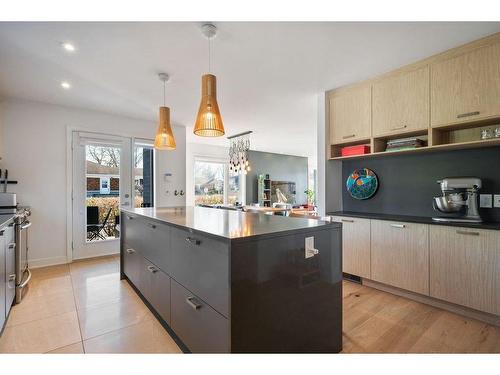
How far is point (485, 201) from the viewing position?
234 centimetres

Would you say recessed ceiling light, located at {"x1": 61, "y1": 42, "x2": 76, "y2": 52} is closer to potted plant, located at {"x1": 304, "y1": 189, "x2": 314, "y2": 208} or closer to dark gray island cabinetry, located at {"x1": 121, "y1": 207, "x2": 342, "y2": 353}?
dark gray island cabinetry, located at {"x1": 121, "y1": 207, "x2": 342, "y2": 353}

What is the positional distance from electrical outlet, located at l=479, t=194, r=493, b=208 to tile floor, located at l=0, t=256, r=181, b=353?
113 inches

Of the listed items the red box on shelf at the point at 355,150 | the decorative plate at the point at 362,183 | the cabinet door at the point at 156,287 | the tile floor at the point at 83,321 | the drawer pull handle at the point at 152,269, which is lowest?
the tile floor at the point at 83,321

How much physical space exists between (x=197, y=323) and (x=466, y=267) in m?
2.17

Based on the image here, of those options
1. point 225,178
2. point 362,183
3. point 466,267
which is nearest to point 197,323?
point 466,267

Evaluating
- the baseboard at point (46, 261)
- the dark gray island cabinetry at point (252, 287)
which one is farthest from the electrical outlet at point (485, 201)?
the baseboard at point (46, 261)

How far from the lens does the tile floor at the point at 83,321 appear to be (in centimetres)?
174

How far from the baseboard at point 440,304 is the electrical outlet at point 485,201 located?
94 centimetres

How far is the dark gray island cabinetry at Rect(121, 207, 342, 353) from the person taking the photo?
1.18 m

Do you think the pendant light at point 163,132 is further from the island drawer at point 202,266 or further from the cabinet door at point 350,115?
the cabinet door at point 350,115

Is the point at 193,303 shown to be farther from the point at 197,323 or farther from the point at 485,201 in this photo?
the point at 485,201

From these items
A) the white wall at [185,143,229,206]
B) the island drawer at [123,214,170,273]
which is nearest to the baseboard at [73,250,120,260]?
the island drawer at [123,214,170,273]

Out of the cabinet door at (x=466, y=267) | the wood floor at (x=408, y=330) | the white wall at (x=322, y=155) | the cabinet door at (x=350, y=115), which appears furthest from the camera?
the white wall at (x=322, y=155)
